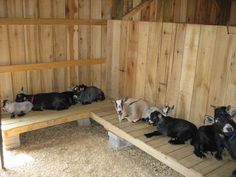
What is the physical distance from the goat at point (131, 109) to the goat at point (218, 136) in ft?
2.72

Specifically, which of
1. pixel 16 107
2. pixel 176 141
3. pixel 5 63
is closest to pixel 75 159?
pixel 16 107

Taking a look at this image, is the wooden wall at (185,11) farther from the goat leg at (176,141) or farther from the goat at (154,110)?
the goat leg at (176,141)

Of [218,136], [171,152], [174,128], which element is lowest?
[171,152]

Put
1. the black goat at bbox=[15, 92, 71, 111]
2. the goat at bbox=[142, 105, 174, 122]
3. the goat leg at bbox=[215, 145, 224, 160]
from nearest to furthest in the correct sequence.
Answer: the goat leg at bbox=[215, 145, 224, 160], the goat at bbox=[142, 105, 174, 122], the black goat at bbox=[15, 92, 71, 111]

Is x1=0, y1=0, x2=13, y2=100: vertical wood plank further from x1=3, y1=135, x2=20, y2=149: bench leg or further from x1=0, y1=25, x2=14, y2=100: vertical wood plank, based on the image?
x1=3, y1=135, x2=20, y2=149: bench leg

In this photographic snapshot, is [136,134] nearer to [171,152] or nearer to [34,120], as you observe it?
[171,152]

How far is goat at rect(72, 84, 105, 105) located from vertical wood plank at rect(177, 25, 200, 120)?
1.32 metres

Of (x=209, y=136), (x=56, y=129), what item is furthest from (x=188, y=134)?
(x=56, y=129)

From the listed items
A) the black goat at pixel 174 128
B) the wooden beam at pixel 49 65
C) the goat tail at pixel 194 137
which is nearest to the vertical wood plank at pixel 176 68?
the black goat at pixel 174 128

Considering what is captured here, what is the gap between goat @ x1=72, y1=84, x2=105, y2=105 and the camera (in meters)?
3.94

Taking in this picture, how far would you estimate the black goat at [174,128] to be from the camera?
2.93 meters

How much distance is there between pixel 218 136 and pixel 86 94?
2073 millimetres

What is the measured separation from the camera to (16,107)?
11.3 ft

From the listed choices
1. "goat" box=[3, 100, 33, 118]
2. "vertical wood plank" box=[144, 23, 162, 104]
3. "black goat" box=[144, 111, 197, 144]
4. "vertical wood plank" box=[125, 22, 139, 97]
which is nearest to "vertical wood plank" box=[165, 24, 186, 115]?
"vertical wood plank" box=[144, 23, 162, 104]
